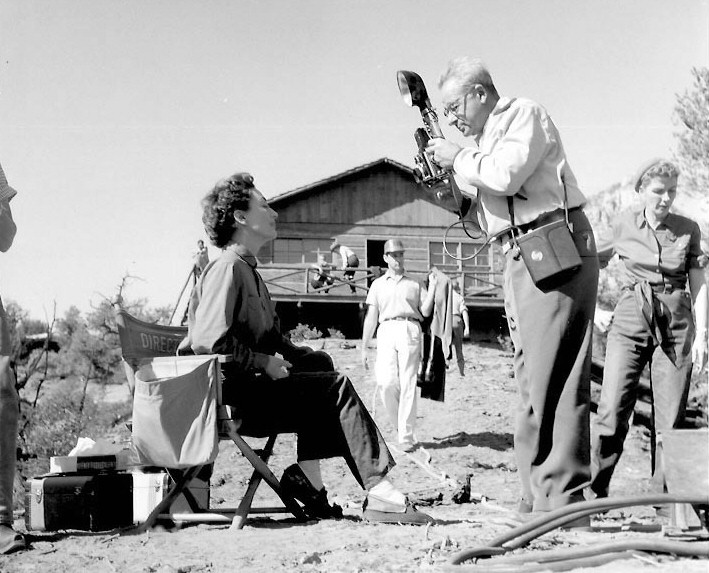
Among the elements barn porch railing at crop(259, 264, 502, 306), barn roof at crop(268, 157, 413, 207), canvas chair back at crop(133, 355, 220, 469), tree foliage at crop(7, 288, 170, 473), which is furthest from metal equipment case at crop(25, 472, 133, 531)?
barn roof at crop(268, 157, 413, 207)

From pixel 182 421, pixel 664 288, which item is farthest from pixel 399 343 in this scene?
pixel 182 421

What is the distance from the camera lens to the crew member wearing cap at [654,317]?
5.24 meters

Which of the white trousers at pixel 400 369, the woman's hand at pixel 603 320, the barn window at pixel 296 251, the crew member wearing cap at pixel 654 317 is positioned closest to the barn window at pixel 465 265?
the barn window at pixel 296 251

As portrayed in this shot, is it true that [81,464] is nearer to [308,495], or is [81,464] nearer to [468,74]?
[308,495]

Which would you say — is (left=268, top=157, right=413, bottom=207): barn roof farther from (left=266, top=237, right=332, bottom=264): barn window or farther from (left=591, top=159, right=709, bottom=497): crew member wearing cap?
(left=591, top=159, right=709, bottom=497): crew member wearing cap

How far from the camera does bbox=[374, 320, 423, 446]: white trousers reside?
9.79 m

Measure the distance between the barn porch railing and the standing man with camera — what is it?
22.3 metres

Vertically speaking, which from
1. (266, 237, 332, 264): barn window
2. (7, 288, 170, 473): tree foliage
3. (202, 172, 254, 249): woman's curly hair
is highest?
(266, 237, 332, 264): barn window

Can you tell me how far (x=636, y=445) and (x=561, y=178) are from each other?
23.8 feet

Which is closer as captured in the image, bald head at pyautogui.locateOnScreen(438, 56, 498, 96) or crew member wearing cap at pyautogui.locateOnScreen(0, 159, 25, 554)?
crew member wearing cap at pyautogui.locateOnScreen(0, 159, 25, 554)

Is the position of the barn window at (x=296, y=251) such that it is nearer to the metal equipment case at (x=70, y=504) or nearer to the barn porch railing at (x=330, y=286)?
the barn porch railing at (x=330, y=286)

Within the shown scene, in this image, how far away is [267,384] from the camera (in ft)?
15.2

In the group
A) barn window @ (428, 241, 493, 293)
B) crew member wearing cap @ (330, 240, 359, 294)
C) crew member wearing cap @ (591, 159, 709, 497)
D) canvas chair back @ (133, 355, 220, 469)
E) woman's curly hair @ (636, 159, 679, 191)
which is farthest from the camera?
barn window @ (428, 241, 493, 293)

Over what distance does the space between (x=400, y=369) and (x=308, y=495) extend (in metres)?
5.43
